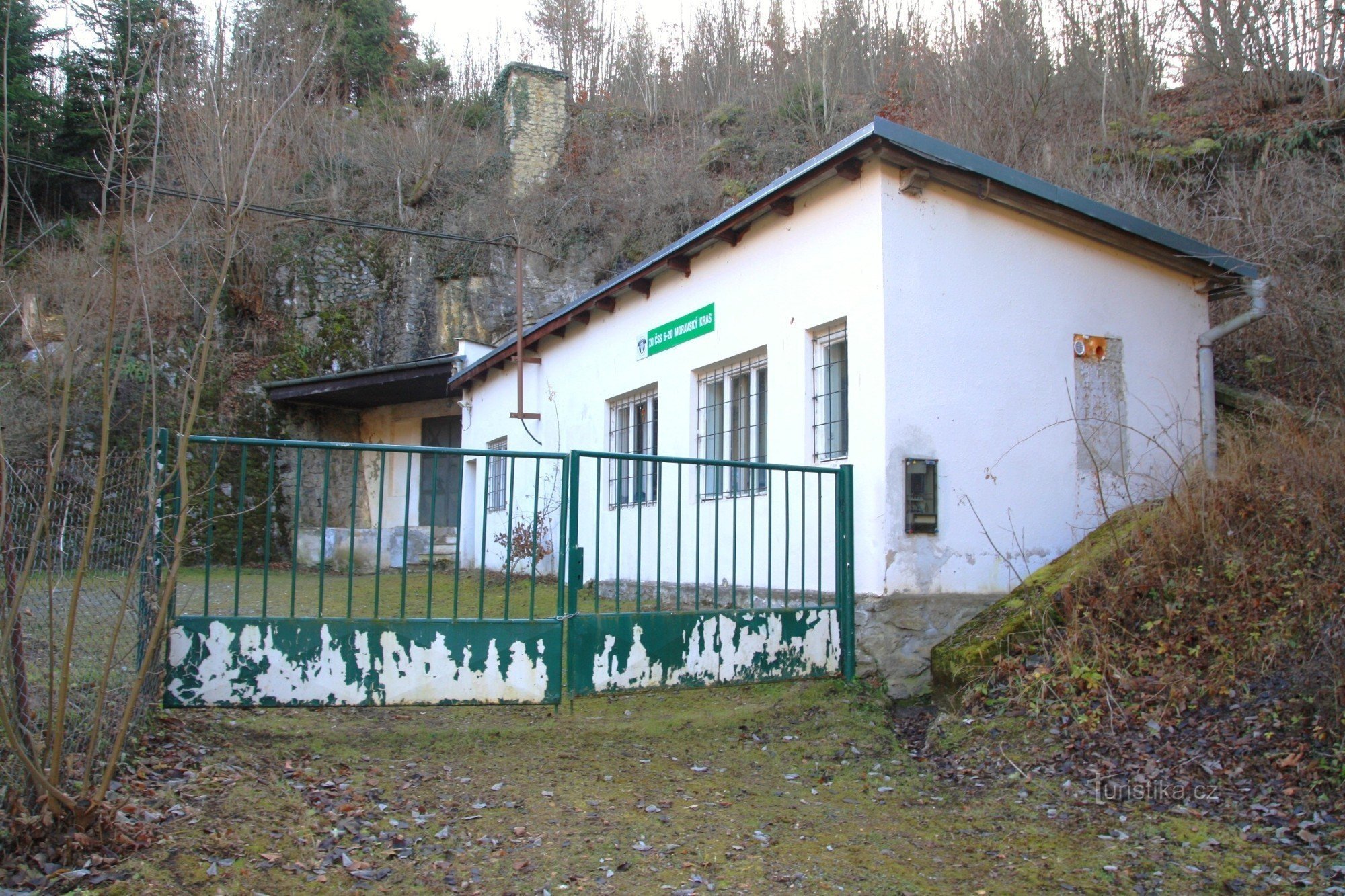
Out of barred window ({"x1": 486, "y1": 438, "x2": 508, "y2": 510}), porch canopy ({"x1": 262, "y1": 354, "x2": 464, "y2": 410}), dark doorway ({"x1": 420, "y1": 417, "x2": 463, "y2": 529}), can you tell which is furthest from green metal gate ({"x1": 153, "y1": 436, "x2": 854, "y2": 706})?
porch canopy ({"x1": 262, "y1": 354, "x2": 464, "y2": 410})

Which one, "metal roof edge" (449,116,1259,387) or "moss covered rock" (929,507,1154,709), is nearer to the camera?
"moss covered rock" (929,507,1154,709)

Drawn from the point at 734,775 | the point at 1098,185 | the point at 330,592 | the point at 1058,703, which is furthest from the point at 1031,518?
the point at 1098,185

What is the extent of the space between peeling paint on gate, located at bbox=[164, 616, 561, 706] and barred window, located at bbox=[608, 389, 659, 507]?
183 inches

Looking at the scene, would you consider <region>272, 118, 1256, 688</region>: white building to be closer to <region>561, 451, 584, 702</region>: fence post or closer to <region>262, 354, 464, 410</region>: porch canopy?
<region>561, 451, 584, 702</region>: fence post

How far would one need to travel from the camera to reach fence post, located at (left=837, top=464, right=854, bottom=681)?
6.43 metres

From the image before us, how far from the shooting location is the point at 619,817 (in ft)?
14.1

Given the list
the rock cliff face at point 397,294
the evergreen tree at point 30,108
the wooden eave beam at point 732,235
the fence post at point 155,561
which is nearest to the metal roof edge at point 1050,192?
the wooden eave beam at point 732,235

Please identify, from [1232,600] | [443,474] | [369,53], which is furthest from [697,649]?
[369,53]

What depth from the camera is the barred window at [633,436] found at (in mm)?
10203

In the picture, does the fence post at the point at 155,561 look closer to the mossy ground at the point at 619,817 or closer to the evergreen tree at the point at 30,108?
the mossy ground at the point at 619,817

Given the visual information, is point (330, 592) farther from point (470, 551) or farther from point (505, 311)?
point (505, 311)

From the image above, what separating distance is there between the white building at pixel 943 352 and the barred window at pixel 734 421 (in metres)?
0.03

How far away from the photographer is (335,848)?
3.74 m

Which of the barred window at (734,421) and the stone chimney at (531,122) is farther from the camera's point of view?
the stone chimney at (531,122)
